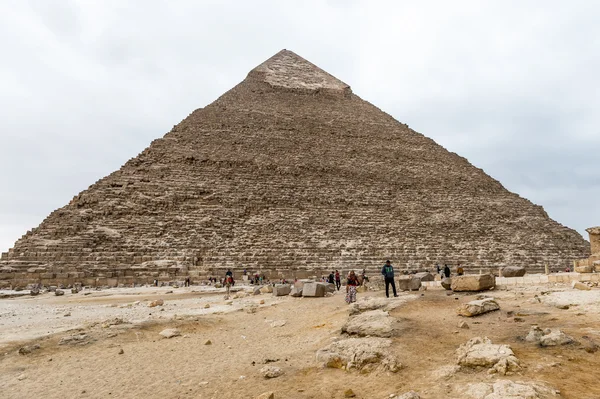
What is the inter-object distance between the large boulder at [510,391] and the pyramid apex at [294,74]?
42031mm

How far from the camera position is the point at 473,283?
745 cm

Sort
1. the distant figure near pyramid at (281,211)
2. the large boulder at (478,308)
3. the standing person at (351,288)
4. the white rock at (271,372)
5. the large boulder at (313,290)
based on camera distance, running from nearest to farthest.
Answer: the white rock at (271,372), the large boulder at (478,308), the standing person at (351,288), the large boulder at (313,290), the distant figure near pyramid at (281,211)

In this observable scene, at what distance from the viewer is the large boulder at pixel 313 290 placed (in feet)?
33.4

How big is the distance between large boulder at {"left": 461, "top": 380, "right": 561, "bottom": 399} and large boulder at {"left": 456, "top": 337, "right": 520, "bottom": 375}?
0.29 m

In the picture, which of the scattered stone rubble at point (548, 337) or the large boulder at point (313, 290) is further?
the large boulder at point (313, 290)

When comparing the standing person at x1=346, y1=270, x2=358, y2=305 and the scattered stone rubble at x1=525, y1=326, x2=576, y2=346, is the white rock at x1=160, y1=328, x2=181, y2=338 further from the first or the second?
the scattered stone rubble at x1=525, y1=326, x2=576, y2=346

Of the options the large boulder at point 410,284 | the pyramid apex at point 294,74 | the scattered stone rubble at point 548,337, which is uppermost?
the pyramid apex at point 294,74

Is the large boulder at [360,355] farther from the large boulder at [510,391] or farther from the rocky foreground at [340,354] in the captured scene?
the large boulder at [510,391]

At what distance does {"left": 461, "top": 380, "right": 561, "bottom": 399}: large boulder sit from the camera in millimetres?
2609

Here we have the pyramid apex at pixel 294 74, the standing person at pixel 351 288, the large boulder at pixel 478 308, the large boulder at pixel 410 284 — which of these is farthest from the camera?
the pyramid apex at pixel 294 74

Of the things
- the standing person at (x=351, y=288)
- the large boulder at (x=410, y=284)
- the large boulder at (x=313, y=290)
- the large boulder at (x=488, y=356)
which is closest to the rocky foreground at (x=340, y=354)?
the large boulder at (x=488, y=356)

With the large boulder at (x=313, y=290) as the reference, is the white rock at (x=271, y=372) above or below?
below

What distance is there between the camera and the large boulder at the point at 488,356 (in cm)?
311

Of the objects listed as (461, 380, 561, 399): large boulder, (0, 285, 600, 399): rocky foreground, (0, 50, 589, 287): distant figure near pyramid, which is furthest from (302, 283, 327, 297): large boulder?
(0, 50, 589, 287): distant figure near pyramid
